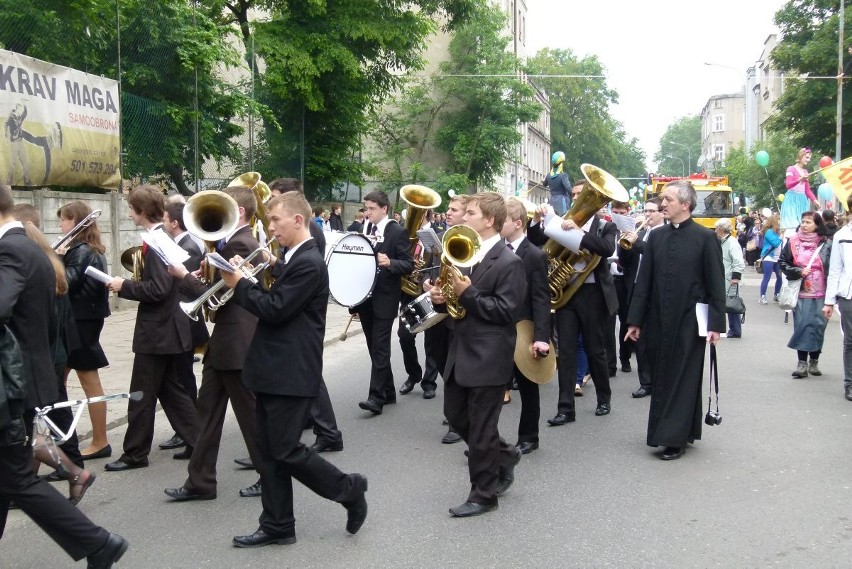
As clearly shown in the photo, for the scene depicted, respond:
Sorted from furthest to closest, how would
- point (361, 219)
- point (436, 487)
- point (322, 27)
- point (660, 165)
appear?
point (660, 165)
point (322, 27)
point (361, 219)
point (436, 487)

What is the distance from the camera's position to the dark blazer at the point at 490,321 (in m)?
5.44

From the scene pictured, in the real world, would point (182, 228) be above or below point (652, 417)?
above

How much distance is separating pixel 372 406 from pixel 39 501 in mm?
4539

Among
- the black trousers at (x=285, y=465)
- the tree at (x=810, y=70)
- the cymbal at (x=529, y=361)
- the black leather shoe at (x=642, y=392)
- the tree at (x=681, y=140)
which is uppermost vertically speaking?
the tree at (x=681, y=140)

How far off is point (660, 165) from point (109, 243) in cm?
13753

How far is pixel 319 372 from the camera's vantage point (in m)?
4.97

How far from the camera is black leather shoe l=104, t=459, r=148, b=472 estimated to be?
6.61 m

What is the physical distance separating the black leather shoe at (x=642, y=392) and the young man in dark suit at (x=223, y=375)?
15.8 feet

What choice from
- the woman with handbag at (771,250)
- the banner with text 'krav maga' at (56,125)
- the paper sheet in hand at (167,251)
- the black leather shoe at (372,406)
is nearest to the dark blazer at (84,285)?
the paper sheet in hand at (167,251)

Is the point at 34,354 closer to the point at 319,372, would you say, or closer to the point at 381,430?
the point at 319,372

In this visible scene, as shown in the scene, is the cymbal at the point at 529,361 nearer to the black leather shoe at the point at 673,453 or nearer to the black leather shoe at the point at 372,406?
the black leather shoe at the point at 673,453

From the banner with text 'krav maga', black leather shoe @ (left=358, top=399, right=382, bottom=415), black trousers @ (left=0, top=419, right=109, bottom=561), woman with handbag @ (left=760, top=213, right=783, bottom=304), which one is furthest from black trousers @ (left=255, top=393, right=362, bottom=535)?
woman with handbag @ (left=760, top=213, right=783, bottom=304)

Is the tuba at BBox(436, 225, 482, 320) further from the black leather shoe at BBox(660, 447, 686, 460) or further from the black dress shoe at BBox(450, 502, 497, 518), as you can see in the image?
the black leather shoe at BBox(660, 447, 686, 460)

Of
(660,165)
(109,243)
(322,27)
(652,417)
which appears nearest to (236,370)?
(652,417)
